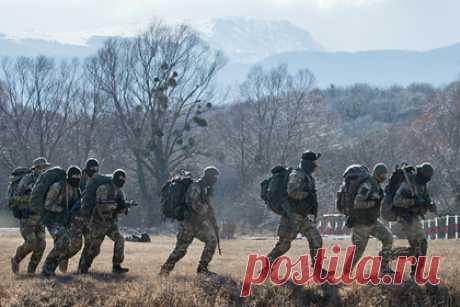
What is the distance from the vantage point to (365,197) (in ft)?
41.2

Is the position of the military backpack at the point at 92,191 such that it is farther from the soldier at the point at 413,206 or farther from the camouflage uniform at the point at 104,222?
the soldier at the point at 413,206

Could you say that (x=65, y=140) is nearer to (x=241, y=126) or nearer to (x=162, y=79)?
(x=162, y=79)

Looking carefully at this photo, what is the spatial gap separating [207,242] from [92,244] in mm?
2075

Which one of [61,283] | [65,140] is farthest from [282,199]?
[65,140]

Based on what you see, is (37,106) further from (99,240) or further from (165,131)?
(99,240)

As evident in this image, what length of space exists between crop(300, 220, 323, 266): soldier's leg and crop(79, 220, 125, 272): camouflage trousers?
3221 mm

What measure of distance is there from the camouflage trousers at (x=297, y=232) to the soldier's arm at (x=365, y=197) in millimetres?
825

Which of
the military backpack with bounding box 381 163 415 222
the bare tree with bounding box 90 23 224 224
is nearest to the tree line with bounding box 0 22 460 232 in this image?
the bare tree with bounding box 90 23 224 224

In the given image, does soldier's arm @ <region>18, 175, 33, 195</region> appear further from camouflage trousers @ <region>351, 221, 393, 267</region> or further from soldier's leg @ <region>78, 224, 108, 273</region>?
camouflage trousers @ <region>351, 221, 393, 267</region>

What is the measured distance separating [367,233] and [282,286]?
1.70 meters

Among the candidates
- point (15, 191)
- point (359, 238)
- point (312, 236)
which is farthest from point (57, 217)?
point (359, 238)

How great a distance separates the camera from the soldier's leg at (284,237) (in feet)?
42.1

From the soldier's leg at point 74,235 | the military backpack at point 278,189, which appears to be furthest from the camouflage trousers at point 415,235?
the soldier's leg at point 74,235

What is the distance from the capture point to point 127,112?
4944 centimetres
